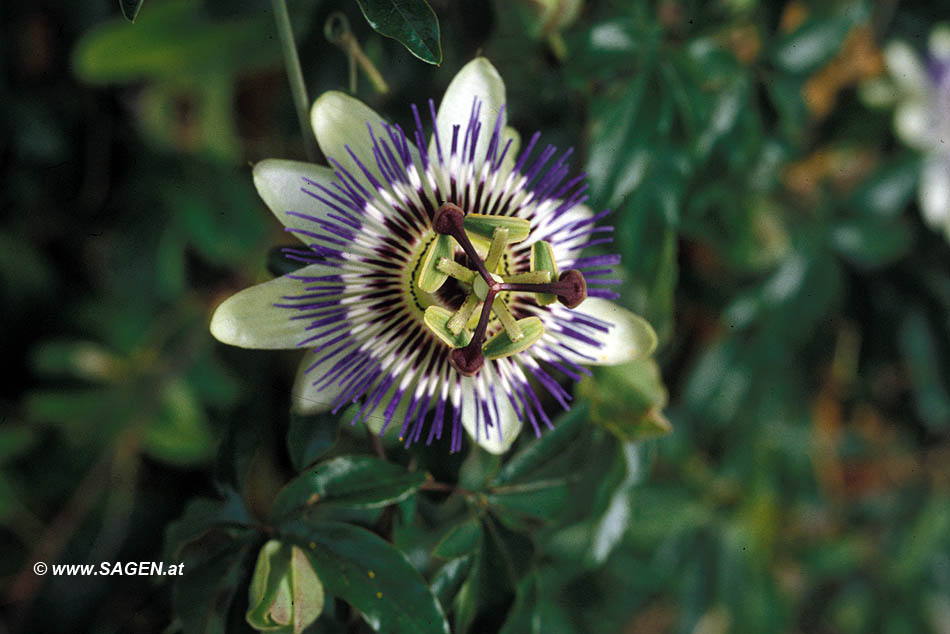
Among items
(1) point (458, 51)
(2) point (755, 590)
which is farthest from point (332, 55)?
(2) point (755, 590)

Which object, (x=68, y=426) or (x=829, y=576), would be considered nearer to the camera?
(x=68, y=426)

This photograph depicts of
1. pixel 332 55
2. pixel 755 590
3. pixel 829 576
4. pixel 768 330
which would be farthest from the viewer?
pixel 829 576

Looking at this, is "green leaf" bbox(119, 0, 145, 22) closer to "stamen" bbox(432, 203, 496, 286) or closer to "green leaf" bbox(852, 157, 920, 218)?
"stamen" bbox(432, 203, 496, 286)

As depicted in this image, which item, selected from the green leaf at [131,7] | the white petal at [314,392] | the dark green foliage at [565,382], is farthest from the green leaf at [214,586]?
the green leaf at [131,7]

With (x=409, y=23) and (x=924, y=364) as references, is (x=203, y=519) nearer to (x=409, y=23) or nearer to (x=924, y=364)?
(x=409, y=23)

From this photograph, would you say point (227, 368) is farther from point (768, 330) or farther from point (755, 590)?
point (755, 590)

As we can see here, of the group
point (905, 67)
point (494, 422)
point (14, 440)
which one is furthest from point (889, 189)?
point (14, 440)

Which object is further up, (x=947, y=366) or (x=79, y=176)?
(x=79, y=176)

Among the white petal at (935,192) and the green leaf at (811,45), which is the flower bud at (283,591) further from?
the white petal at (935,192)

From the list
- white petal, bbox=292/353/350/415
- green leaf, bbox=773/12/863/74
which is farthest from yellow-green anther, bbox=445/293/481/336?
green leaf, bbox=773/12/863/74
